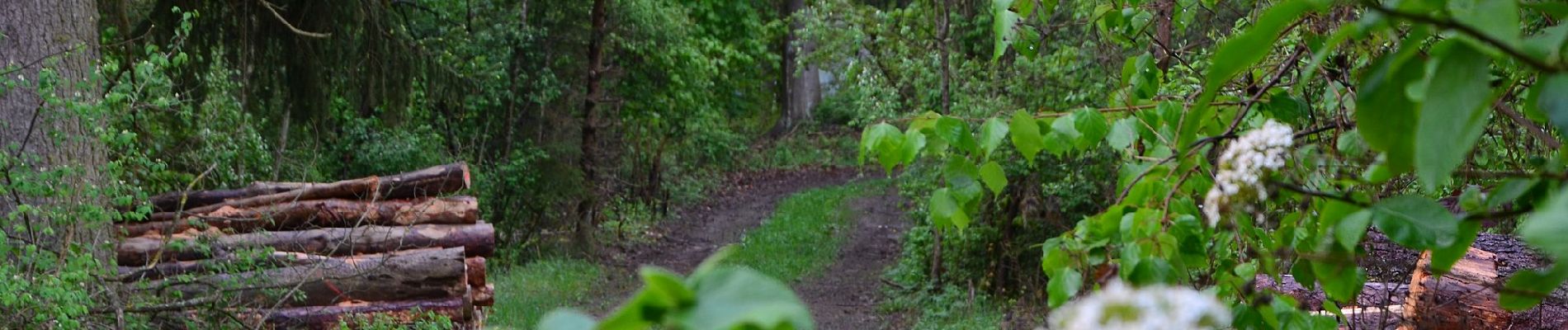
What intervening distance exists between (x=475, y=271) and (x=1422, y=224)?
26.4ft

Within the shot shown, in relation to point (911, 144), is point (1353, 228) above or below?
below

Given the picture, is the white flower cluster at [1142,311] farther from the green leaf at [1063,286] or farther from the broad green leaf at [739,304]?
the green leaf at [1063,286]

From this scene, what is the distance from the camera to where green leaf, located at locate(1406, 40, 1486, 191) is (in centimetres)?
102

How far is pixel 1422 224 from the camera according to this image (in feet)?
5.57

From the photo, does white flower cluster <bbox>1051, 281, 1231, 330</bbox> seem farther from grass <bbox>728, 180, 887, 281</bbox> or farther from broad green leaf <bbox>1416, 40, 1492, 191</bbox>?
grass <bbox>728, 180, 887, 281</bbox>

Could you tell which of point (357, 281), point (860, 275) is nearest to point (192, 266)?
point (357, 281)

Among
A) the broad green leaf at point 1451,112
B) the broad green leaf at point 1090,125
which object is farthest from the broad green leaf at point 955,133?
the broad green leaf at point 1451,112

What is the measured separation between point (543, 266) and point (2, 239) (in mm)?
10318

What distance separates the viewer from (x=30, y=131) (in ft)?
20.0

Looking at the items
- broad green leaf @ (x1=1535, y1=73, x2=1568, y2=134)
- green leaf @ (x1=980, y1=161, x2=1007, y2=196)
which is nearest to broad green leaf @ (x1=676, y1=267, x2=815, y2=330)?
broad green leaf @ (x1=1535, y1=73, x2=1568, y2=134)

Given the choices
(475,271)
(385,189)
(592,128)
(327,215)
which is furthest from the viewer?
(592,128)

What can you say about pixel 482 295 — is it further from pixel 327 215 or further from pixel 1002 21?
pixel 1002 21

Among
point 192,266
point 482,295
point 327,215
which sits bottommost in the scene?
point 482,295

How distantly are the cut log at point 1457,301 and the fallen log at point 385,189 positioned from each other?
645cm
